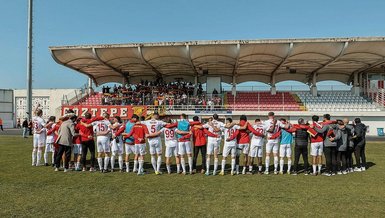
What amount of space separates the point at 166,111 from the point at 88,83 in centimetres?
1508

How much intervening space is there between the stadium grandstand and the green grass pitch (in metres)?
21.9

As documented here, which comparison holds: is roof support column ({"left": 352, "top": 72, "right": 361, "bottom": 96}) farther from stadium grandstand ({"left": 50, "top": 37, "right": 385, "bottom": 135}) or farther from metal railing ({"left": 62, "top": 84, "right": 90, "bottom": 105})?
metal railing ({"left": 62, "top": 84, "right": 90, "bottom": 105})

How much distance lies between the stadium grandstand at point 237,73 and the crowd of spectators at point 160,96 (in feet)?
0.34

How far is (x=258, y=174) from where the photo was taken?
10.6 m

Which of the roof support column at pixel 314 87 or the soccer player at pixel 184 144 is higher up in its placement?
the roof support column at pixel 314 87

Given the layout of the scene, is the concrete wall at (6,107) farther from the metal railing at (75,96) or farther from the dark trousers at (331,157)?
the dark trousers at (331,157)

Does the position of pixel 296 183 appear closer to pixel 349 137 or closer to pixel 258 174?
pixel 258 174

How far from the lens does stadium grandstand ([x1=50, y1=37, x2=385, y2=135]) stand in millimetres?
30625

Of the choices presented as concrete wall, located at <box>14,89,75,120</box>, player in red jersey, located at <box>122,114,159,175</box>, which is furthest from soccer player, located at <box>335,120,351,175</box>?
concrete wall, located at <box>14,89,75,120</box>

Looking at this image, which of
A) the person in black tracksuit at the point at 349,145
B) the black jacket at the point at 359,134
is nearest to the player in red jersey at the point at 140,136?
the person in black tracksuit at the point at 349,145

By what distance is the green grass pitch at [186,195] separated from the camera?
20.5ft

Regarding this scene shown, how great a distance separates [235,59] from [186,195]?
87.5 feet

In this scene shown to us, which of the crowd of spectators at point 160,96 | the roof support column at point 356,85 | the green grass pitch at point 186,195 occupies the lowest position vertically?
the green grass pitch at point 186,195

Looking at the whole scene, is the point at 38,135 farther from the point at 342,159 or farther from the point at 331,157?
the point at 342,159
